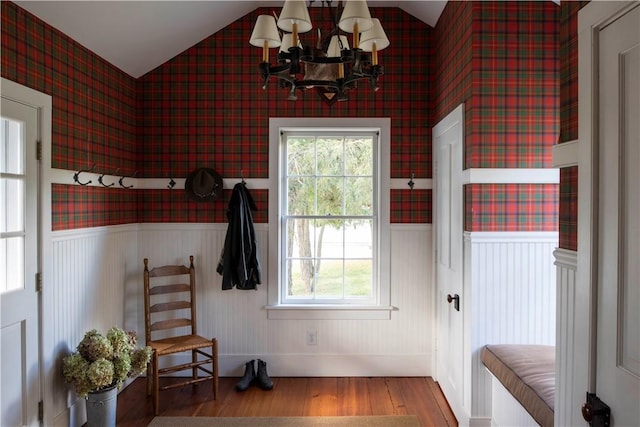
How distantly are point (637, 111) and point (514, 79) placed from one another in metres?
1.50

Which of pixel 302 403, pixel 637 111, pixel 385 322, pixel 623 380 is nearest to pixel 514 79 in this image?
pixel 637 111

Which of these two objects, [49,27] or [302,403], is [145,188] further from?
[302,403]

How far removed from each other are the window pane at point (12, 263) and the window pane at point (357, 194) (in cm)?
231

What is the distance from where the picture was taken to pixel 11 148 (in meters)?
2.14

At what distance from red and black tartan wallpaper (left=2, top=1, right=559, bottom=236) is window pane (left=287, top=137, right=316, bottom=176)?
0.74ft

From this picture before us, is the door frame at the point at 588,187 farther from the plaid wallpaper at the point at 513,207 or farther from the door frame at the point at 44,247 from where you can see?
the door frame at the point at 44,247

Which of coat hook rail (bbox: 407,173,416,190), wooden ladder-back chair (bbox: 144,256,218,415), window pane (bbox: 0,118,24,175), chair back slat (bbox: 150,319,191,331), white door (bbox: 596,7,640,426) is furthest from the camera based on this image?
coat hook rail (bbox: 407,173,416,190)

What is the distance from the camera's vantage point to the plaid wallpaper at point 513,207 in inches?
96.2

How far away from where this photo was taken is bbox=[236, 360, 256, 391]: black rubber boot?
126 inches

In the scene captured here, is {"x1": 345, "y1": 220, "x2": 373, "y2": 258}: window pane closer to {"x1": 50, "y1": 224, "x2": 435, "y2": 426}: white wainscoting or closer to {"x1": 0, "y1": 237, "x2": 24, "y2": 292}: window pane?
{"x1": 50, "y1": 224, "x2": 435, "y2": 426}: white wainscoting

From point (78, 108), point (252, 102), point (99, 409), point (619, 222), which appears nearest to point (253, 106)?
point (252, 102)

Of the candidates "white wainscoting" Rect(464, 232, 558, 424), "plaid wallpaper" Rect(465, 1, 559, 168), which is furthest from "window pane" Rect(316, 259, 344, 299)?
"plaid wallpaper" Rect(465, 1, 559, 168)

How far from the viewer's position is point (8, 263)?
213cm

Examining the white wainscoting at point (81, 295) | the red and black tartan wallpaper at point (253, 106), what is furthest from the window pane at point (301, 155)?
the white wainscoting at point (81, 295)
